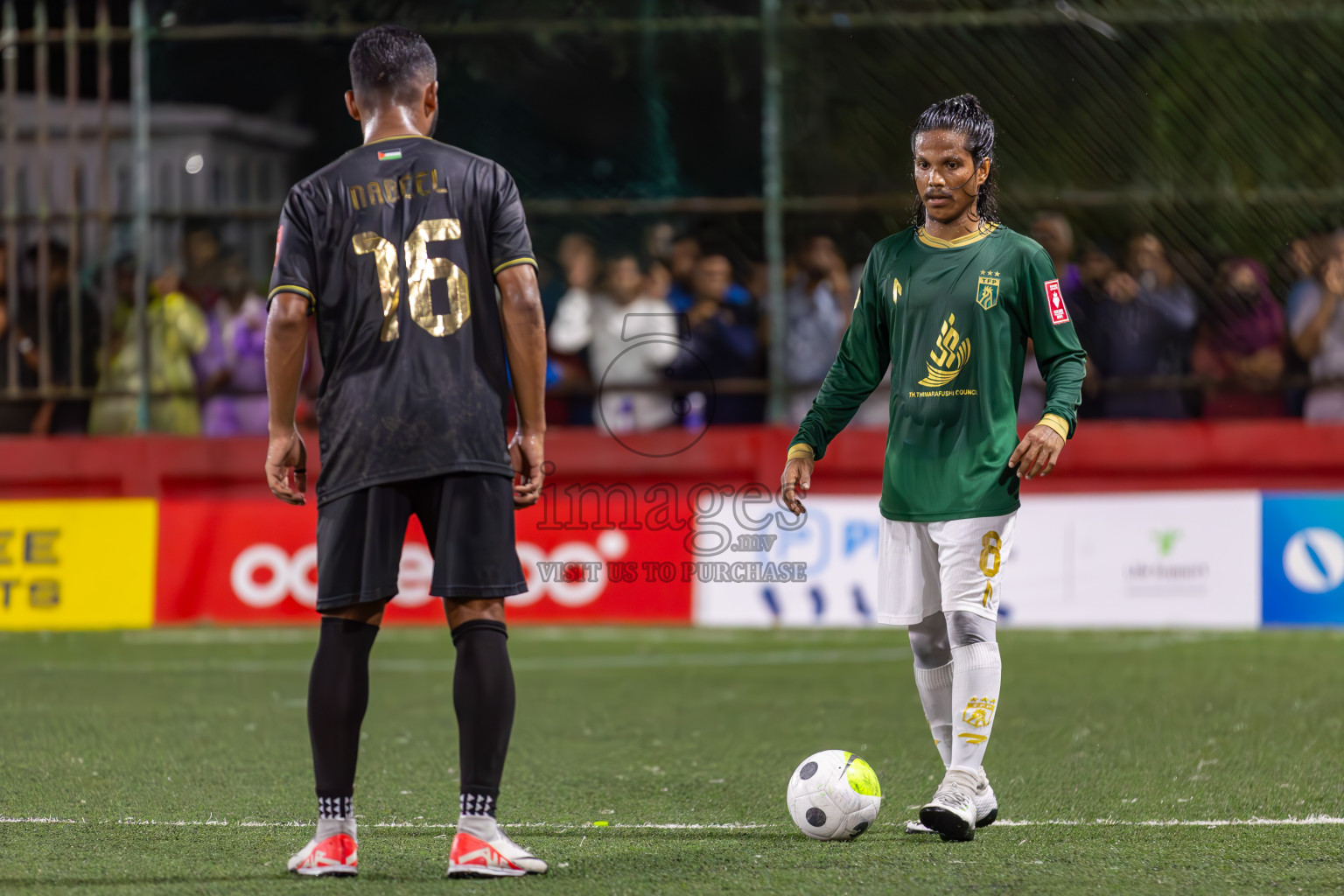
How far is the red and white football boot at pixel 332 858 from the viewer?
406 centimetres

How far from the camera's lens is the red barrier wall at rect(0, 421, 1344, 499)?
38.3ft

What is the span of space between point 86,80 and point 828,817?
10954mm

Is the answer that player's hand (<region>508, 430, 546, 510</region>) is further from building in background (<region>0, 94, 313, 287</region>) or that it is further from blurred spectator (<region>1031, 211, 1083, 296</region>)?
→ building in background (<region>0, 94, 313, 287</region>)

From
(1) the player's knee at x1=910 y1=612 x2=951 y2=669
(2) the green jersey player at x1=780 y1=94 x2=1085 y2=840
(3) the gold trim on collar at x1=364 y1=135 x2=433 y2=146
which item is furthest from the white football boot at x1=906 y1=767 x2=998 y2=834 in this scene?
(3) the gold trim on collar at x1=364 y1=135 x2=433 y2=146

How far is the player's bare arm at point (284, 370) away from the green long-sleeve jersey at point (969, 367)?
1.67 metres

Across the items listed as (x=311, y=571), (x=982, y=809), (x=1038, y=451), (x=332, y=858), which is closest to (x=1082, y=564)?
(x=311, y=571)

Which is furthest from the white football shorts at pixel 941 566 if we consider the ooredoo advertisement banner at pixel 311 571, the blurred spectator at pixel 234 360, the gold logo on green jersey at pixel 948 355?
the blurred spectator at pixel 234 360

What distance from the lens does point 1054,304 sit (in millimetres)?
4809

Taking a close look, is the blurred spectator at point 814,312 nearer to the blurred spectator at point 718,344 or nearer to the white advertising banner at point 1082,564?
the blurred spectator at point 718,344

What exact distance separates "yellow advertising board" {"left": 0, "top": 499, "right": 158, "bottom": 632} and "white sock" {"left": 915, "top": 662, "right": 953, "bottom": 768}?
7900 mm

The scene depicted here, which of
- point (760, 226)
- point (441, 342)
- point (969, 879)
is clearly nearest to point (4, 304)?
point (760, 226)

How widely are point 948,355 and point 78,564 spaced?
8315mm

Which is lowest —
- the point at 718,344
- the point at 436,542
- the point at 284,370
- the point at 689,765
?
the point at 689,765

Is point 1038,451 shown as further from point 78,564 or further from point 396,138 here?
point 78,564
